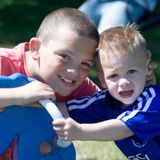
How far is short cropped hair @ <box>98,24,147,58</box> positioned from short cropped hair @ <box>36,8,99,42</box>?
69 mm

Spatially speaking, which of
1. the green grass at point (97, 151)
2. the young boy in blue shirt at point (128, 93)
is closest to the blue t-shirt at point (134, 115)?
the young boy in blue shirt at point (128, 93)

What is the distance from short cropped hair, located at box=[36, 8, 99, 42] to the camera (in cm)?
294

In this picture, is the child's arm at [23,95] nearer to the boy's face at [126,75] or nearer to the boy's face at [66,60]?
the boy's face at [66,60]

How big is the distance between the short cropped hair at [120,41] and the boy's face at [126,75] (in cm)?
2

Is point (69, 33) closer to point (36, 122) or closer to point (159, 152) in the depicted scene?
point (36, 122)

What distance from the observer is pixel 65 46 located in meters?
2.89

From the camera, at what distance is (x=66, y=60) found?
287 cm

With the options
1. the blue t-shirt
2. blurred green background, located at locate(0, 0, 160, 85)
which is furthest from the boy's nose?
blurred green background, located at locate(0, 0, 160, 85)

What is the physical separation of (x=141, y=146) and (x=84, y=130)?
1.26ft

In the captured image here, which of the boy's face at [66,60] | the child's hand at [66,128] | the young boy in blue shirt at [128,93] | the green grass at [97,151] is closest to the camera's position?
the child's hand at [66,128]

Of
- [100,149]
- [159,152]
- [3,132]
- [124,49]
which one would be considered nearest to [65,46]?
[124,49]

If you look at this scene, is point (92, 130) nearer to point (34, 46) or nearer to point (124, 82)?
point (124, 82)

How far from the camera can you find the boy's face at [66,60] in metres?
2.88

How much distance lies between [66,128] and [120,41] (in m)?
0.50
